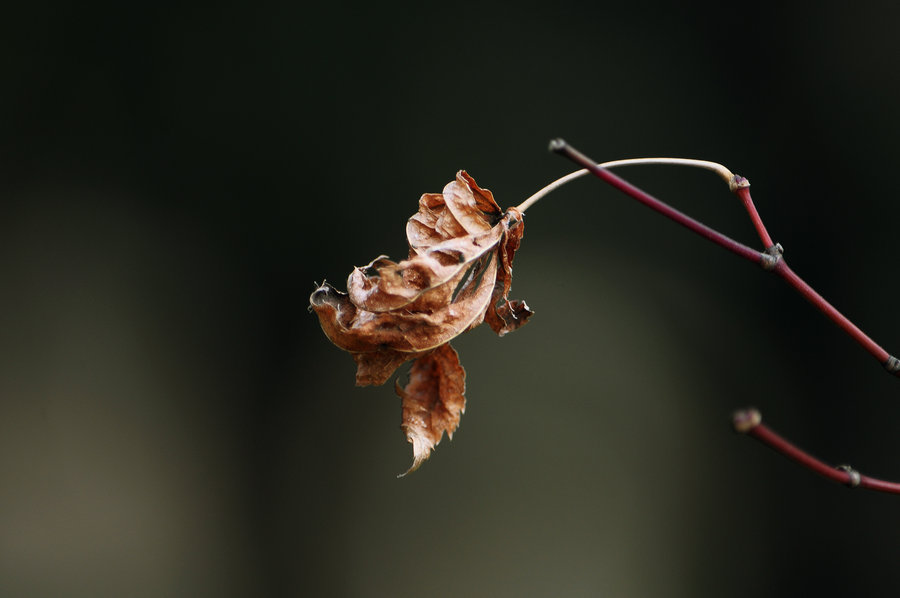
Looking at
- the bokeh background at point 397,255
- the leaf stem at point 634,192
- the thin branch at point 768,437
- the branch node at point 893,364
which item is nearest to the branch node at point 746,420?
the thin branch at point 768,437

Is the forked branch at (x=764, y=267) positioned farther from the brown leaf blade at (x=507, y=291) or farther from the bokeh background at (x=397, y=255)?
the bokeh background at (x=397, y=255)

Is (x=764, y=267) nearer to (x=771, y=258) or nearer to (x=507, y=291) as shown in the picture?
(x=771, y=258)

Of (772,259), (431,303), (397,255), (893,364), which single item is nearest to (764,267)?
(772,259)

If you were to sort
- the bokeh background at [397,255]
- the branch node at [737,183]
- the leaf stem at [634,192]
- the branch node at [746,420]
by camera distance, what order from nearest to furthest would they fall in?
the branch node at [746,420] → the leaf stem at [634,192] → the branch node at [737,183] → the bokeh background at [397,255]

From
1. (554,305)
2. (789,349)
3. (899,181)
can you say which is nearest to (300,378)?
(554,305)

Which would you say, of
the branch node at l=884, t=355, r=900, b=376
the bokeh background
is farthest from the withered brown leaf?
the bokeh background
